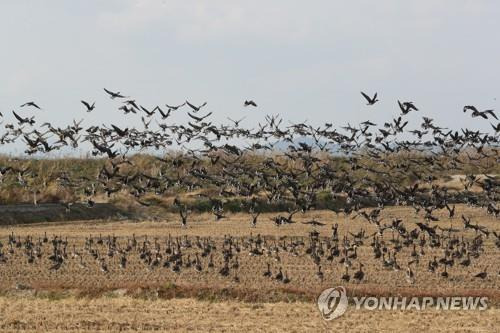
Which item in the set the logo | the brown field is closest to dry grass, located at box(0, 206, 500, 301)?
the brown field

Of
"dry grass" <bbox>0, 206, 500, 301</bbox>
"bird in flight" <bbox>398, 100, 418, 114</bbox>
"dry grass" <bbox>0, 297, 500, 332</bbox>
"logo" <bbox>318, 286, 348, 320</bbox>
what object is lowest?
"dry grass" <bbox>0, 297, 500, 332</bbox>

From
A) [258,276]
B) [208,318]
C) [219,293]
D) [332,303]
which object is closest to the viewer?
[208,318]

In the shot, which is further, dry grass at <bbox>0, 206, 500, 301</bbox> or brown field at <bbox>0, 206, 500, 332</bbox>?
dry grass at <bbox>0, 206, 500, 301</bbox>

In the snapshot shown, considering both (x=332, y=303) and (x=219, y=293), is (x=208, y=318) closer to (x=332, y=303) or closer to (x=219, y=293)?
(x=219, y=293)

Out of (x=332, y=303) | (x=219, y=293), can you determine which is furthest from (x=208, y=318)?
(x=332, y=303)

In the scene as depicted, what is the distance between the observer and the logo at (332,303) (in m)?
25.9

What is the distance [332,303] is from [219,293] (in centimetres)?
392

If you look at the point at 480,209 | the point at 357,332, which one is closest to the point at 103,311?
the point at 357,332

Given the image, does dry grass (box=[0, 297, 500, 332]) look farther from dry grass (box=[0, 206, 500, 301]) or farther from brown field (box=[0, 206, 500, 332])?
dry grass (box=[0, 206, 500, 301])

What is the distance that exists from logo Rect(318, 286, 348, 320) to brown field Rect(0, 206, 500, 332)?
0.94 ft

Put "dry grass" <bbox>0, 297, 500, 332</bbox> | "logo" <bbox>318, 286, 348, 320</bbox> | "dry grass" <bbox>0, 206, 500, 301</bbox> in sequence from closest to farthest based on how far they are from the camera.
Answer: "dry grass" <bbox>0, 297, 500, 332</bbox>
"logo" <bbox>318, 286, 348, 320</bbox>
"dry grass" <bbox>0, 206, 500, 301</bbox>

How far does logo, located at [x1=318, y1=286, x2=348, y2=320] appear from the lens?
25.9 metres

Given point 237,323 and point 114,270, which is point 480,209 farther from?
point 237,323

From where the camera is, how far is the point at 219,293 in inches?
1141
